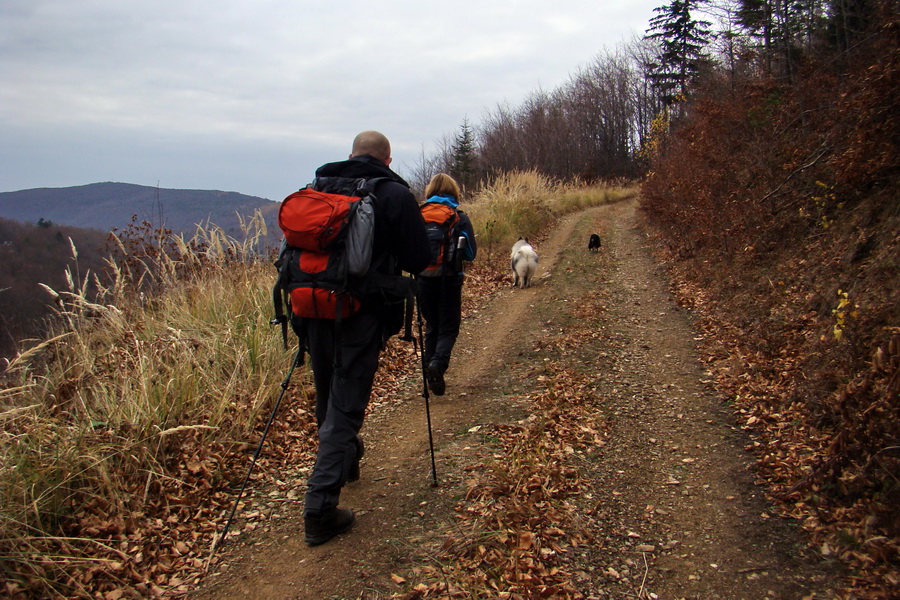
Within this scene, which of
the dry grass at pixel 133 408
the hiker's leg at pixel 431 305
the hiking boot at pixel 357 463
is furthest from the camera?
the hiker's leg at pixel 431 305

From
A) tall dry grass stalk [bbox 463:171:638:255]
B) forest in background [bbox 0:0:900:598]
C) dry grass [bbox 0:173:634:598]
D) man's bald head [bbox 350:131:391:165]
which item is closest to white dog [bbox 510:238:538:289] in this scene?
forest in background [bbox 0:0:900:598]

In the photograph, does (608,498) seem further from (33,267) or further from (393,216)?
(33,267)

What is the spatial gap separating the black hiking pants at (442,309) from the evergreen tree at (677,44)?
111 ft

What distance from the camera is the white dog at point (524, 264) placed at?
10.5 metres

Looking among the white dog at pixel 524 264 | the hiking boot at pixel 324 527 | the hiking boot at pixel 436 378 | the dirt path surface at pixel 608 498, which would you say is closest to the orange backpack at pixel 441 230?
the hiking boot at pixel 436 378

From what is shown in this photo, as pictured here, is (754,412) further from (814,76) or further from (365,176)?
(814,76)

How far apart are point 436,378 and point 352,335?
2357 millimetres

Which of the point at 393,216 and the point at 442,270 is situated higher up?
the point at 393,216

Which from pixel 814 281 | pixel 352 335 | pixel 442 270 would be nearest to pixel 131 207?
pixel 442 270

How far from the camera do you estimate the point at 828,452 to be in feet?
10.8

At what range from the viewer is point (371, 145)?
3.40m

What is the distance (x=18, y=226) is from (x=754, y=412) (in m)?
38.6

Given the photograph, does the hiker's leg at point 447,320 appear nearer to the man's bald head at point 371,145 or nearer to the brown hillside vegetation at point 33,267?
the man's bald head at point 371,145

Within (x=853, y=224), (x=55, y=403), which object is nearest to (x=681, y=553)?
(x=55, y=403)
